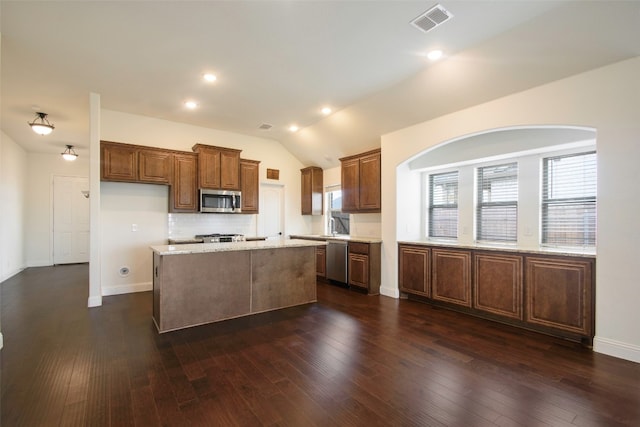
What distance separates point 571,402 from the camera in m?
2.12

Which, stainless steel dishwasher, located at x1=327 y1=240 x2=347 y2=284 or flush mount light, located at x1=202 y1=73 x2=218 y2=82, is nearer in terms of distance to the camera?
flush mount light, located at x1=202 y1=73 x2=218 y2=82

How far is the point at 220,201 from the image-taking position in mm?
5770

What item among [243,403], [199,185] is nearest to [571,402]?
[243,403]

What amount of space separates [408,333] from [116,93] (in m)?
5.14

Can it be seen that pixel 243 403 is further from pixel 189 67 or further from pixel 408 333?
pixel 189 67

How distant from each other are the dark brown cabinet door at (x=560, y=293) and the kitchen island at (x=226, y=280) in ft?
9.14

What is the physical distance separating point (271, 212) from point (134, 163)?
2959mm

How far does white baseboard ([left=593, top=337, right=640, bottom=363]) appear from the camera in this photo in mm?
2705

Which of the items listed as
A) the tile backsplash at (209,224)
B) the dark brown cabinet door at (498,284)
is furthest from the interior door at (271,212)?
the dark brown cabinet door at (498,284)

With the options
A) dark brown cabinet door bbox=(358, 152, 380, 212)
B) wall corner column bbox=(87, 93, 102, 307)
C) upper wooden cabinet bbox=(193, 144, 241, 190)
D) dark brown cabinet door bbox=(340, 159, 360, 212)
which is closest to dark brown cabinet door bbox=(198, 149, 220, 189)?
upper wooden cabinet bbox=(193, 144, 241, 190)

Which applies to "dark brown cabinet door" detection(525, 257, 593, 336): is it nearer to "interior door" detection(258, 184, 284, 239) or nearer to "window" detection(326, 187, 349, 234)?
"window" detection(326, 187, 349, 234)

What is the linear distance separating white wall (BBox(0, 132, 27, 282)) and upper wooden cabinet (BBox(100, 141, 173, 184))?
8.56 ft

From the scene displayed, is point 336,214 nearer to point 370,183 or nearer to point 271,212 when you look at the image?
point 271,212

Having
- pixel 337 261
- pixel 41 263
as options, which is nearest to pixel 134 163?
pixel 337 261
